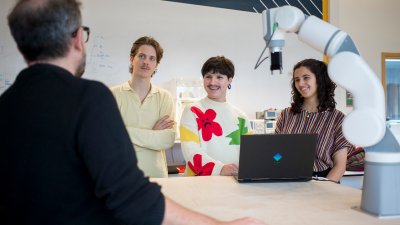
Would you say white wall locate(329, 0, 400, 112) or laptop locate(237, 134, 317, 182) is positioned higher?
white wall locate(329, 0, 400, 112)

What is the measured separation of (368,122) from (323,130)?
775 millimetres

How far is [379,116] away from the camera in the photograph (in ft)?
3.69

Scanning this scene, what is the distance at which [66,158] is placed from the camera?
74 cm

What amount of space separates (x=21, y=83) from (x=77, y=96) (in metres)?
0.16

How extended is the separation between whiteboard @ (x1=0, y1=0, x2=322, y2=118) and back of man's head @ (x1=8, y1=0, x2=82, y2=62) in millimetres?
3123

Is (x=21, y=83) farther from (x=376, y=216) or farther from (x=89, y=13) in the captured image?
(x=89, y=13)

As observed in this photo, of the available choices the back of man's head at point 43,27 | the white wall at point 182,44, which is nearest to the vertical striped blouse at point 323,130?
the back of man's head at point 43,27

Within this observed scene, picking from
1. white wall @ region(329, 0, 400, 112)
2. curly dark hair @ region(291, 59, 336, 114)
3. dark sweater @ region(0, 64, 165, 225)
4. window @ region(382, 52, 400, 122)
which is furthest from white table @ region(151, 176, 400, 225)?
window @ region(382, 52, 400, 122)

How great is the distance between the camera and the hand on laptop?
1.80 metres

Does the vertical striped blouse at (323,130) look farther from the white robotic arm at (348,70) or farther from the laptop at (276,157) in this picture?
the white robotic arm at (348,70)

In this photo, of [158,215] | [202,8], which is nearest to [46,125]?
[158,215]

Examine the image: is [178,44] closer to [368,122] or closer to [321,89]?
[321,89]

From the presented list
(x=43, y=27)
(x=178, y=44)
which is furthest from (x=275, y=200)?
(x=178, y=44)

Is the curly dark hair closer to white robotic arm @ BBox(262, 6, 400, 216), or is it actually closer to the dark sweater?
white robotic arm @ BBox(262, 6, 400, 216)
